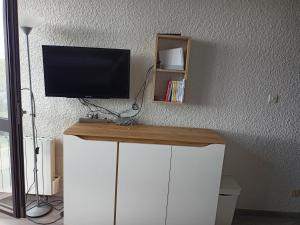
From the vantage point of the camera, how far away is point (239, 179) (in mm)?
2391

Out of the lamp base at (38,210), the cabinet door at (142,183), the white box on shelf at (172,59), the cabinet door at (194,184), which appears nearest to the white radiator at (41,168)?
the lamp base at (38,210)

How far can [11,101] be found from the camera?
1833 mm

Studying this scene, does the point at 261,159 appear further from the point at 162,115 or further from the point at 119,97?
the point at 119,97

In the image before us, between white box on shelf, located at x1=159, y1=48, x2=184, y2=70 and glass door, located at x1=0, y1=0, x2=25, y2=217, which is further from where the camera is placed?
white box on shelf, located at x1=159, y1=48, x2=184, y2=70

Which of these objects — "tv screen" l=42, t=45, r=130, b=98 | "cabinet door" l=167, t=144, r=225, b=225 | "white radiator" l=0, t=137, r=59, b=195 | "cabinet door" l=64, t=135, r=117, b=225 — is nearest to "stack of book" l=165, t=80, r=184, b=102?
"tv screen" l=42, t=45, r=130, b=98

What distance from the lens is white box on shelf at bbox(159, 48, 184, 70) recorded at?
2048 mm

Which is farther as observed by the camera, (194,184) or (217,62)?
(217,62)

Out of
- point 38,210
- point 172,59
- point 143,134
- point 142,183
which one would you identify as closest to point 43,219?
point 38,210

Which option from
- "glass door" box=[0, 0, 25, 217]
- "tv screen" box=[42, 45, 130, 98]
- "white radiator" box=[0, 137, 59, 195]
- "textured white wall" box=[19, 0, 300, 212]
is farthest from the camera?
"white radiator" box=[0, 137, 59, 195]

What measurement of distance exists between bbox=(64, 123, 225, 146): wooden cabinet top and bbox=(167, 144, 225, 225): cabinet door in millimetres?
64

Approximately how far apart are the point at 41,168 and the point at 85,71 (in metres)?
1.10

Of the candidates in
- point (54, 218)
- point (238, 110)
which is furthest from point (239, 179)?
point (54, 218)

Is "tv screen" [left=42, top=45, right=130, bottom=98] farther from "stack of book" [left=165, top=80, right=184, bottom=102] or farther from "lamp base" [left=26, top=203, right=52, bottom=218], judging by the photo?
"lamp base" [left=26, top=203, right=52, bottom=218]

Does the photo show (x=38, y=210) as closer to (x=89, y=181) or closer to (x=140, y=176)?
(x=89, y=181)
